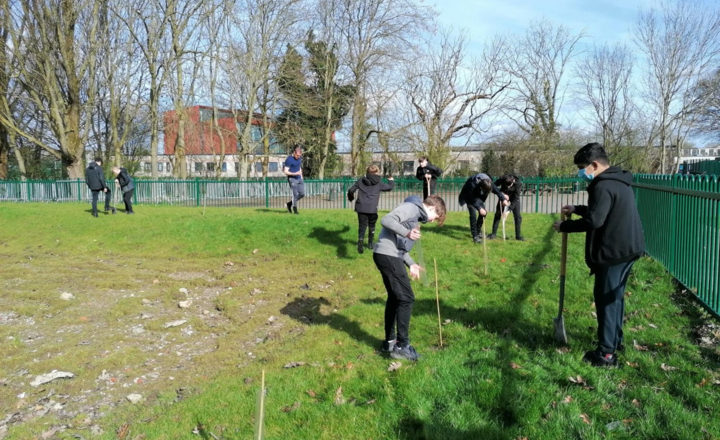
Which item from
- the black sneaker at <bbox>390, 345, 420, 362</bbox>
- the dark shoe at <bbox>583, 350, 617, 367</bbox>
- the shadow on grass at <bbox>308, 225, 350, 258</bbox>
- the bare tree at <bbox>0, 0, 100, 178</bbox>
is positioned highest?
the bare tree at <bbox>0, 0, 100, 178</bbox>

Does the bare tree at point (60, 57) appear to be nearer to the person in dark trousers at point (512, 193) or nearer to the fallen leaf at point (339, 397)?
the person in dark trousers at point (512, 193)

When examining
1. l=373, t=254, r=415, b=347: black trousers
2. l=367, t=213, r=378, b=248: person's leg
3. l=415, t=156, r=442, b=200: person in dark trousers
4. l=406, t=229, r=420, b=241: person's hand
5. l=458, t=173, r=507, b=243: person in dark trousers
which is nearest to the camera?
l=406, t=229, r=420, b=241: person's hand

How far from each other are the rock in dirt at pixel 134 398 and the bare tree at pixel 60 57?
24.2m

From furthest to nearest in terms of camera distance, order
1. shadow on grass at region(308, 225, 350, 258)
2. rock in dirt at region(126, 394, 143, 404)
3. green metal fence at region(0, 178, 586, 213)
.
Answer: green metal fence at region(0, 178, 586, 213) < shadow on grass at region(308, 225, 350, 258) < rock in dirt at region(126, 394, 143, 404)

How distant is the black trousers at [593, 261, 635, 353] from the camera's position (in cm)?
419

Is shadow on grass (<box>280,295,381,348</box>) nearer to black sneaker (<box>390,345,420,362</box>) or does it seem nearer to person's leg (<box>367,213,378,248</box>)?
black sneaker (<box>390,345,420,362</box>)

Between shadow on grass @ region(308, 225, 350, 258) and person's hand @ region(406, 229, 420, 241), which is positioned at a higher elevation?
person's hand @ region(406, 229, 420, 241)

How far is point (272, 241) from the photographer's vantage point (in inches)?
477

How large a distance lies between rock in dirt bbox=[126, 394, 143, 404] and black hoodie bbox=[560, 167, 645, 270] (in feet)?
14.1

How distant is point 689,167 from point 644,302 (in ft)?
78.9

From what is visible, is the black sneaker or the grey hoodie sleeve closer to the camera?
the grey hoodie sleeve

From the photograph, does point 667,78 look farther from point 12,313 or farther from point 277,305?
point 12,313

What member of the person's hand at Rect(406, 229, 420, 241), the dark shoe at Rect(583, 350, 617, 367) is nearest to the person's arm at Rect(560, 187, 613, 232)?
the dark shoe at Rect(583, 350, 617, 367)

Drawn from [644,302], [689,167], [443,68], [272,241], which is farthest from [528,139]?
[644,302]
